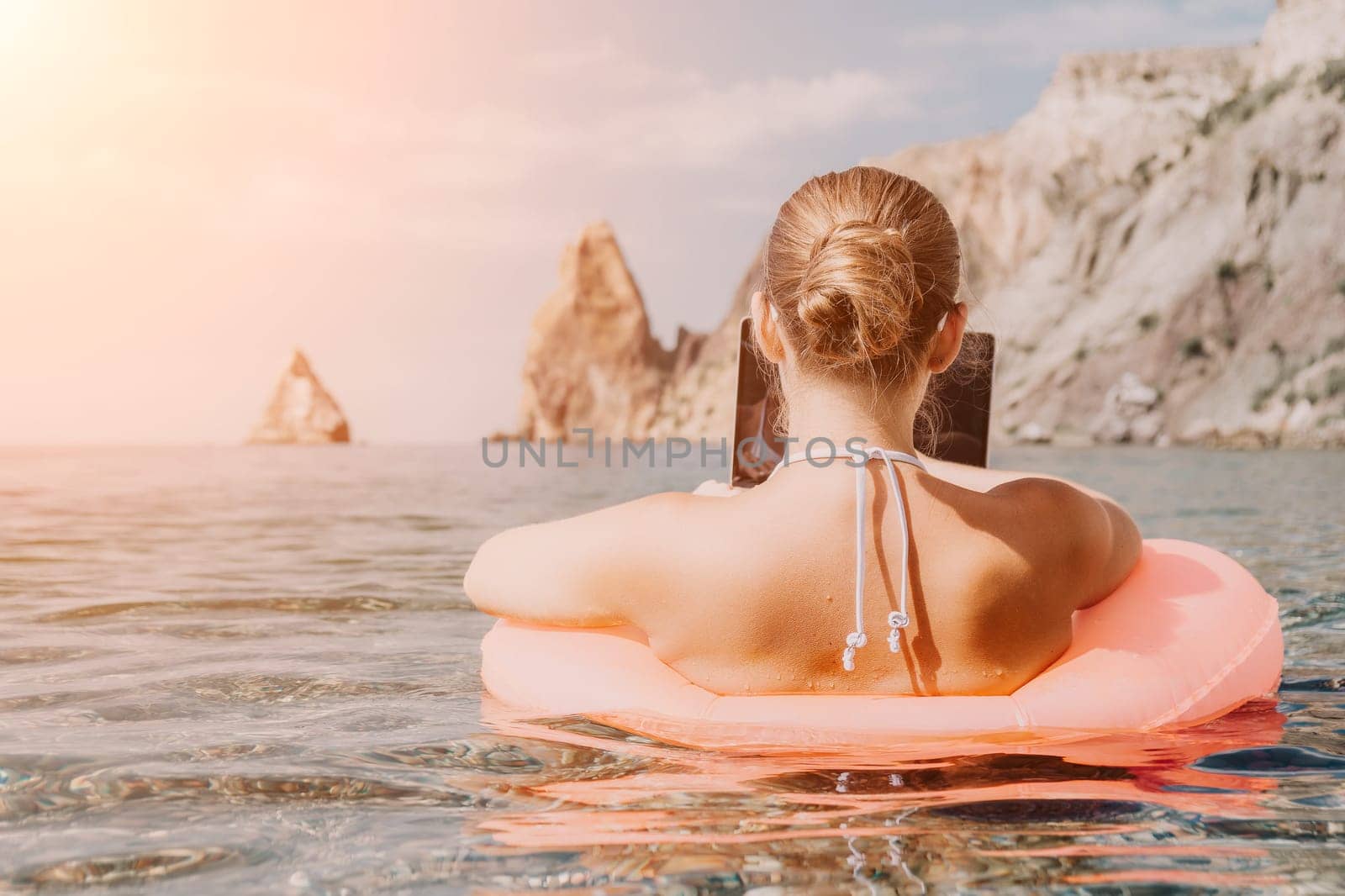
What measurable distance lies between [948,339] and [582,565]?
41.9 inches

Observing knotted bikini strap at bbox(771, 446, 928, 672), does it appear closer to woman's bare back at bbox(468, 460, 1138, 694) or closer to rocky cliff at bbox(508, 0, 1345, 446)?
woman's bare back at bbox(468, 460, 1138, 694)

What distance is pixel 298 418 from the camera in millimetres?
120062

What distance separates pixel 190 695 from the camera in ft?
11.7

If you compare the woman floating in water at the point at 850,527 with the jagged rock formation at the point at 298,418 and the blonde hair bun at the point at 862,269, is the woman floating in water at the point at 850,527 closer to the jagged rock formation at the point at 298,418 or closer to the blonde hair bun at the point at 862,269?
the blonde hair bun at the point at 862,269

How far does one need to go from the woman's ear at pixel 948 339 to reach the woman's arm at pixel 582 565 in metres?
0.70

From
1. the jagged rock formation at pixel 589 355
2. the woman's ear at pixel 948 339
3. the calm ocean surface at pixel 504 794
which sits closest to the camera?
the calm ocean surface at pixel 504 794

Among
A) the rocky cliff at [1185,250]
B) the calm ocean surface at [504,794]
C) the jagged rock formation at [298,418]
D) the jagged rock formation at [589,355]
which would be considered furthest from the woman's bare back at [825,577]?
the jagged rock formation at [589,355]

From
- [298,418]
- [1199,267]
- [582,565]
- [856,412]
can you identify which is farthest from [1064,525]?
[298,418]

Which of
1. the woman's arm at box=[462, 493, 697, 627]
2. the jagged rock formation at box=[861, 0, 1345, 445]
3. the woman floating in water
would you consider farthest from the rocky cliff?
the woman's arm at box=[462, 493, 697, 627]

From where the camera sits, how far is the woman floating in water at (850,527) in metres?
2.50

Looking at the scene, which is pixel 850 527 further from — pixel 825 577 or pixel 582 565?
pixel 582 565

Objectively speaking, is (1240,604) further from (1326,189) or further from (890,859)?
(1326,189)

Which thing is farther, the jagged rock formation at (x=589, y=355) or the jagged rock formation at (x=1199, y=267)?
the jagged rock formation at (x=589, y=355)

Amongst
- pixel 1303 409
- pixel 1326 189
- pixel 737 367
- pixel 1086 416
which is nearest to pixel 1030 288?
pixel 1086 416
